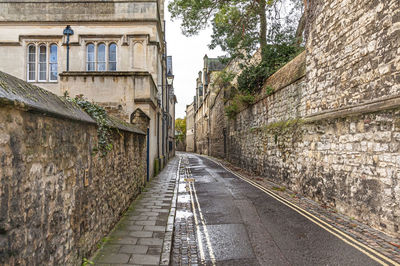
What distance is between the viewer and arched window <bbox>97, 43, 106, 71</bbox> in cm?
1736

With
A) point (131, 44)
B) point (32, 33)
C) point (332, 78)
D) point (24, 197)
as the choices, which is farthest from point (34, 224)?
point (32, 33)

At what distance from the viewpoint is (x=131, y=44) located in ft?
56.5

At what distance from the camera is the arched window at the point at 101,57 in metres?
17.4

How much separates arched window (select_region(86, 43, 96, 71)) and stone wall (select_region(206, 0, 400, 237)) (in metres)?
12.1

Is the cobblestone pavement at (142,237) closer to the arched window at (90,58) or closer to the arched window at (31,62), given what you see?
the arched window at (90,58)

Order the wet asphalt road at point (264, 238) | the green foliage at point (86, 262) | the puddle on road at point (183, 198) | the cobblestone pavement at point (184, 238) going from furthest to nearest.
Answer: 1. the puddle on road at point (183, 198)
2. the cobblestone pavement at point (184, 238)
3. the wet asphalt road at point (264, 238)
4. the green foliage at point (86, 262)

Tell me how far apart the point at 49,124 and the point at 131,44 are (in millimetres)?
15313

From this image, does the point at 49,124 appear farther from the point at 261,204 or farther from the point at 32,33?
the point at 32,33

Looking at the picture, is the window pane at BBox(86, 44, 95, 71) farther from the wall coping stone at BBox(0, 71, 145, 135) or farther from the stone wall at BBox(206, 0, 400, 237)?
the wall coping stone at BBox(0, 71, 145, 135)

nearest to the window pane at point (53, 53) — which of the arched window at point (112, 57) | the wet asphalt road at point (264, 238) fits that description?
the arched window at point (112, 57)

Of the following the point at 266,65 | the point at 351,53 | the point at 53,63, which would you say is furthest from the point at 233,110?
the point at 351,53

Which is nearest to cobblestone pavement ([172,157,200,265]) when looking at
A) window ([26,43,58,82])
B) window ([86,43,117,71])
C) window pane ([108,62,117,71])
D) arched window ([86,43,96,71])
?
window pane ([108,62,117,71])

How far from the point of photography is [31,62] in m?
17.4

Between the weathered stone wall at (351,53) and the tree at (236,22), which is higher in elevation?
the tree at (236,22)
